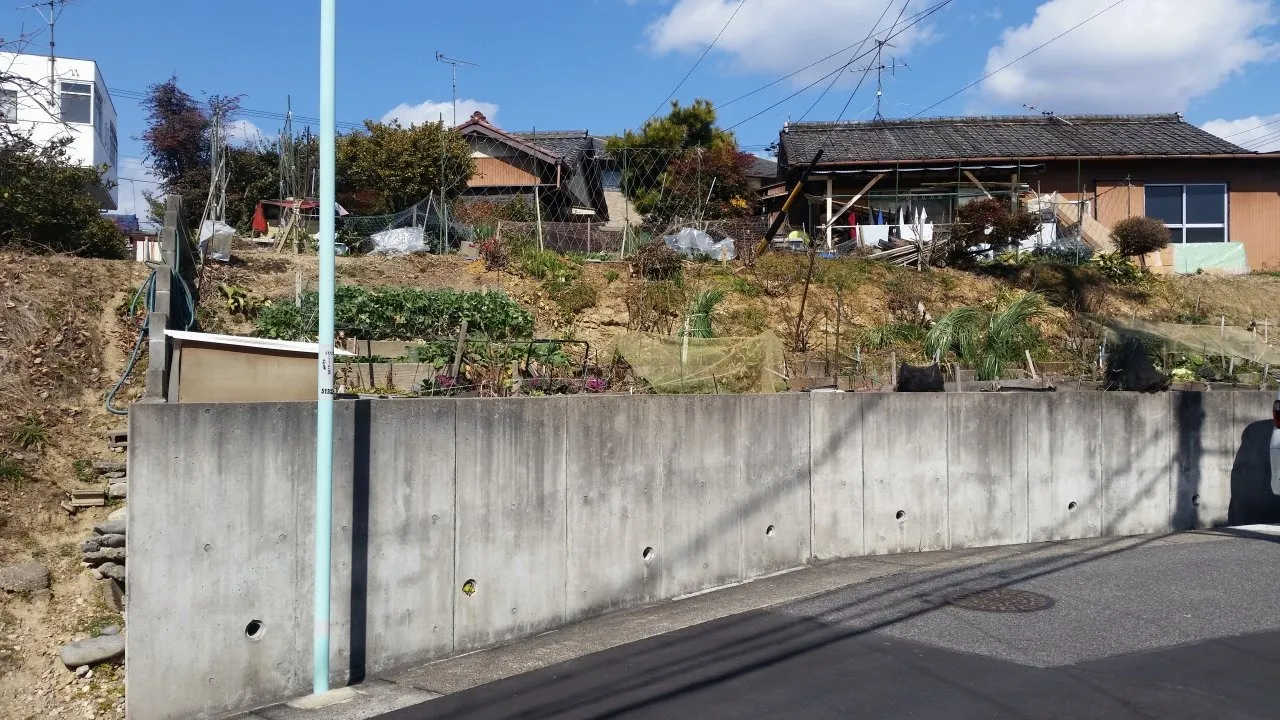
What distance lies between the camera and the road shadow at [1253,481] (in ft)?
37.9

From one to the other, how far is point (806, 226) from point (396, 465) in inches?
679

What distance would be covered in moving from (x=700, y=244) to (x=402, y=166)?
7416mm

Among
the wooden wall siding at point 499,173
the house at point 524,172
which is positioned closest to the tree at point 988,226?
the house at point 524,172

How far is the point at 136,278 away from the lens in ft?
38.3

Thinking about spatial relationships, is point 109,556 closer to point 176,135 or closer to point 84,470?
point 84,470

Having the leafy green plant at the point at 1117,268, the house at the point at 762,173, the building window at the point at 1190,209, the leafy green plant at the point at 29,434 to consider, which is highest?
the house at the point at 762,173

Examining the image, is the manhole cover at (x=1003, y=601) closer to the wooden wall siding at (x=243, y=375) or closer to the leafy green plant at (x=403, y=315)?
the wooden wall siding at (x=243, y=375)

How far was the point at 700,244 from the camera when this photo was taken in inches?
675

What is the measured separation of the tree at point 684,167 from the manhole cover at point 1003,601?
40.7 ft

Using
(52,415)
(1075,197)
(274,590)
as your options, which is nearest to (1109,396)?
(274,590)

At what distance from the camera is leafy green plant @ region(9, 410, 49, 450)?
877cm

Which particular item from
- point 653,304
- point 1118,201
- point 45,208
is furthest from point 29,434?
point 1118,201

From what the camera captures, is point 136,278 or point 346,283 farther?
point 346,283

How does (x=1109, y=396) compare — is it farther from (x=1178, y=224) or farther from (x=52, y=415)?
(x=1178, y=224)
